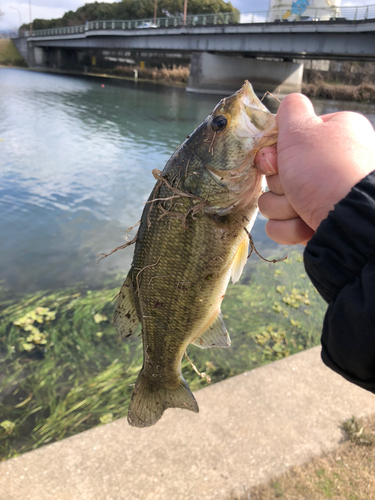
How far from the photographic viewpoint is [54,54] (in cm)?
6838

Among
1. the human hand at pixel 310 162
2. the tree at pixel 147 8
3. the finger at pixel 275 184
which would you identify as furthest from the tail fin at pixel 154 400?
the tree at pixel 147 8

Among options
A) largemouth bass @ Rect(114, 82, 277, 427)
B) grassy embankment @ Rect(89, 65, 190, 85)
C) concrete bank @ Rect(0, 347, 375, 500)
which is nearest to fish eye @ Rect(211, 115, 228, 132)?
largemouth bass @ Rect(114, 82, 277, 427)

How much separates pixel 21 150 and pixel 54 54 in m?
66.7

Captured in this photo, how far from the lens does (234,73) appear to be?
3672cm

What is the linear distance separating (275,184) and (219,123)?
0.41 m

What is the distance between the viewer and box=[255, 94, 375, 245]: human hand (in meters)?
1.43

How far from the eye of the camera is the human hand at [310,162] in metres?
1.43

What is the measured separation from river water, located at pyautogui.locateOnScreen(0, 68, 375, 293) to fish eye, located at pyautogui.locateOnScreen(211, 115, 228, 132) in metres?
1.87

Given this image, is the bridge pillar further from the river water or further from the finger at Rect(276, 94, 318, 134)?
the finger at Rect(276, 94, 318, 134)

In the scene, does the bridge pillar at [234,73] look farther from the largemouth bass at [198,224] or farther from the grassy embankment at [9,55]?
the grassy embankment at [9,55]

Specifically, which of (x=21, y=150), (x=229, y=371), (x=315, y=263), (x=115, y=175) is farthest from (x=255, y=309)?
(x=21, y=150)

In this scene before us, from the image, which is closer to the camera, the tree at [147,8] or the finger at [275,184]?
the finger at [275,184]

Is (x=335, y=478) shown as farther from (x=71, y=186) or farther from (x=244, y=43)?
(x=244, y=43)

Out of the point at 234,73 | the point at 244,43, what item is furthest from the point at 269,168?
the point at 234,73
